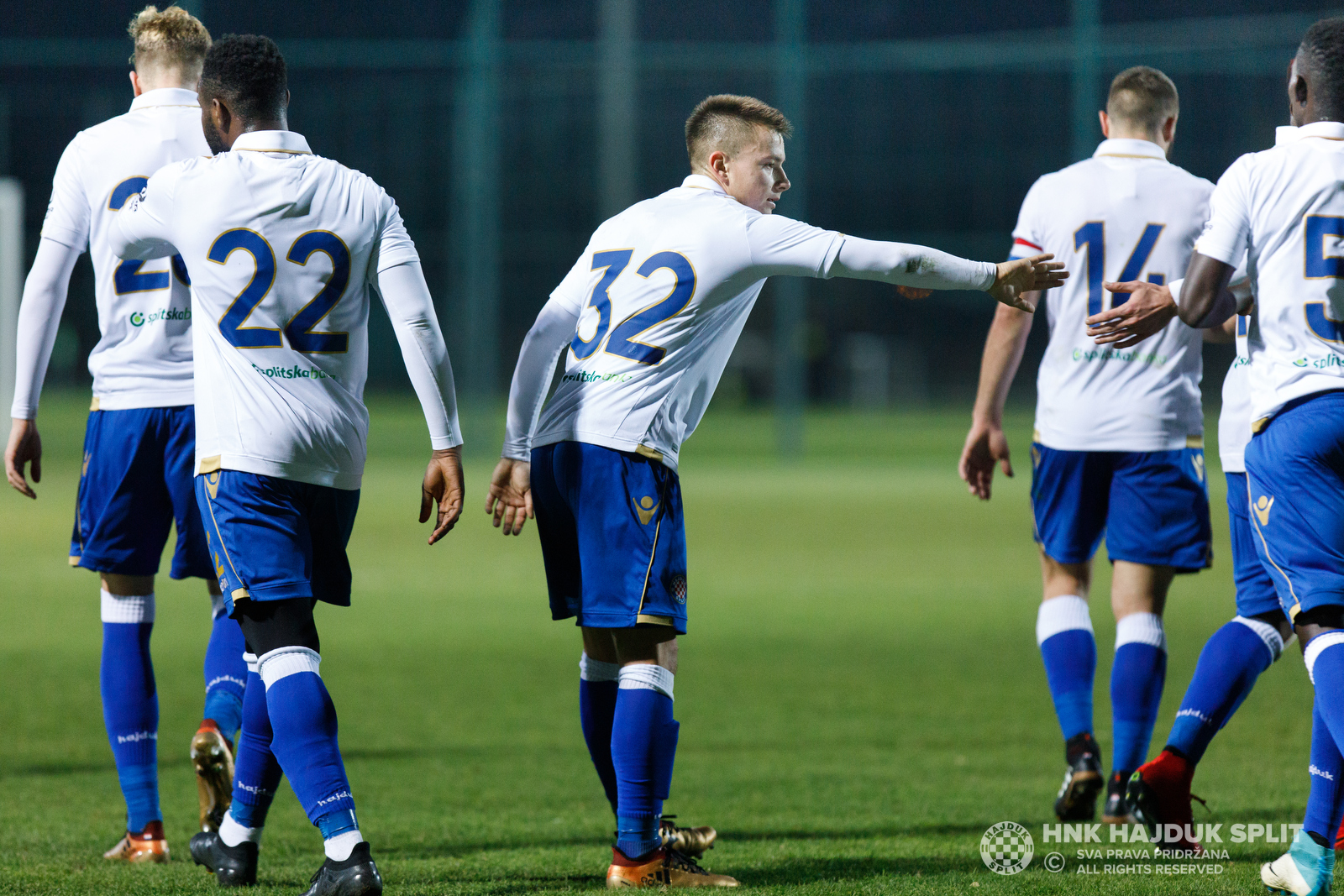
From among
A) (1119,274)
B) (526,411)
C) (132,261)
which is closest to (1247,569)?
(1119,274)

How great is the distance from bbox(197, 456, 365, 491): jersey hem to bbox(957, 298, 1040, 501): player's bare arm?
7.39 ft

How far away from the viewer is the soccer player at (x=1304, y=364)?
335 cm

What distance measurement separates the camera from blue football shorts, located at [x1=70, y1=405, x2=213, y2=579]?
4.34 metres

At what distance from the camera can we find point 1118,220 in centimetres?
496

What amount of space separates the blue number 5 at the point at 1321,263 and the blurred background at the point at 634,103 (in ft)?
54.2

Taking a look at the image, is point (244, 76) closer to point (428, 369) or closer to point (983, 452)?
point (428, 369)

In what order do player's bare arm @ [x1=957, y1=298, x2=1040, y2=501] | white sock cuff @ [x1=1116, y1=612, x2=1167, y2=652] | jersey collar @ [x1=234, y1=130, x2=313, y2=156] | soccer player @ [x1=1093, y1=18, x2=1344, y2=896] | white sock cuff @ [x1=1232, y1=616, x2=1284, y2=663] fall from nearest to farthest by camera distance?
soccer player @ [x1=1093, y1=18, x2=1344, y2=896] → jersey collar @ [x1=234, y1=130, x2=313, y2=156] → white sock cuff @ [x1=1232, y1=616, x2=1284, y2=663] → white sock cuff @ [x1=1116, y1=612, x2=1167, y2=652] → player's bare arm @ [x1=957, y1=298, x2=1040, y2=501]

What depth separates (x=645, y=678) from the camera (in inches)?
149

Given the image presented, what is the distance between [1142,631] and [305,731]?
277 cm

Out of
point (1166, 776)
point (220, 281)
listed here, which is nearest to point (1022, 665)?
point (1166, 776)

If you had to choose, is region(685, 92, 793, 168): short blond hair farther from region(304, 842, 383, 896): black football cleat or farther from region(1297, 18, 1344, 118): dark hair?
region(304, 842, 383, 896): black football cleat

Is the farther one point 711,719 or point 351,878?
point 711,719

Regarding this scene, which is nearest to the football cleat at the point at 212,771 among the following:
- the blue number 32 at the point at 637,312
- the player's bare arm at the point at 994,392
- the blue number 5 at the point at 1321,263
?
the blue number 32 at the point at 637,312

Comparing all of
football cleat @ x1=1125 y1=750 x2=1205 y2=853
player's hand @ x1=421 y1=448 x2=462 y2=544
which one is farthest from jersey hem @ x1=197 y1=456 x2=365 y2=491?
football cleat @ x1=1125 y1=750 x2=1205 y2=853
